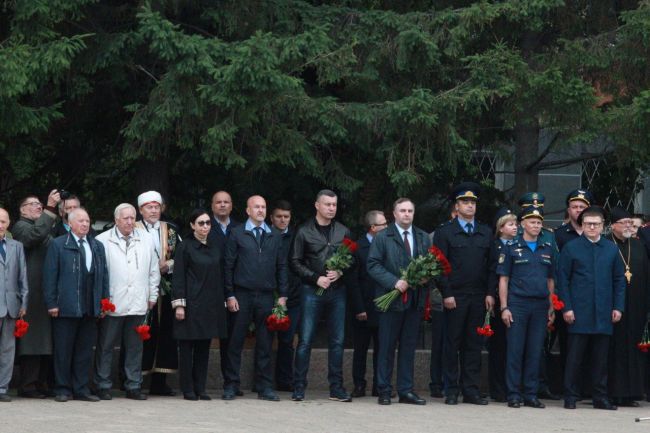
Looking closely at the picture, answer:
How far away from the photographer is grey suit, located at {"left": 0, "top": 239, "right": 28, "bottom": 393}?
13.2m

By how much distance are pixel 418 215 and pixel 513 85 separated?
3698 millimetres

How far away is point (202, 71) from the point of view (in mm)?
14867

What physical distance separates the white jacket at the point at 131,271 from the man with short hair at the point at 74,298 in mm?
120

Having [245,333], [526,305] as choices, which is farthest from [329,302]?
[526,305]

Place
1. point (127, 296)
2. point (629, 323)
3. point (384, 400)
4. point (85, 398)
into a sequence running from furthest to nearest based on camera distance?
1. point (629, 323)
2. point (384, 400)
3. point (127, 296)
4. point (85, 398)

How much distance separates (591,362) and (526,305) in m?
0.91

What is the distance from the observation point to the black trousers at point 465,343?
14156mm

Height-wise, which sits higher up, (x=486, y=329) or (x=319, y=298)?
(x=319, y=298)

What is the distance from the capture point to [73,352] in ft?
44.6

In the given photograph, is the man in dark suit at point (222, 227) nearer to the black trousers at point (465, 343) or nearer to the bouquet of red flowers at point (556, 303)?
the black trousers at point (465, 343)

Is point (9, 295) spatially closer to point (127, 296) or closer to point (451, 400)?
point (127, 296)

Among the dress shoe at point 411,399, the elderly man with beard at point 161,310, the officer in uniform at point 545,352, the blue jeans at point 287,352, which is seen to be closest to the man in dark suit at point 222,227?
the elderly man with beard at point 161,310

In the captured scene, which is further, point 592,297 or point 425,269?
point 592,297

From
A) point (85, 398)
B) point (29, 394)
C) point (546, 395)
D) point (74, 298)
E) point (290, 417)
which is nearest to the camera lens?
point (290, 417)
